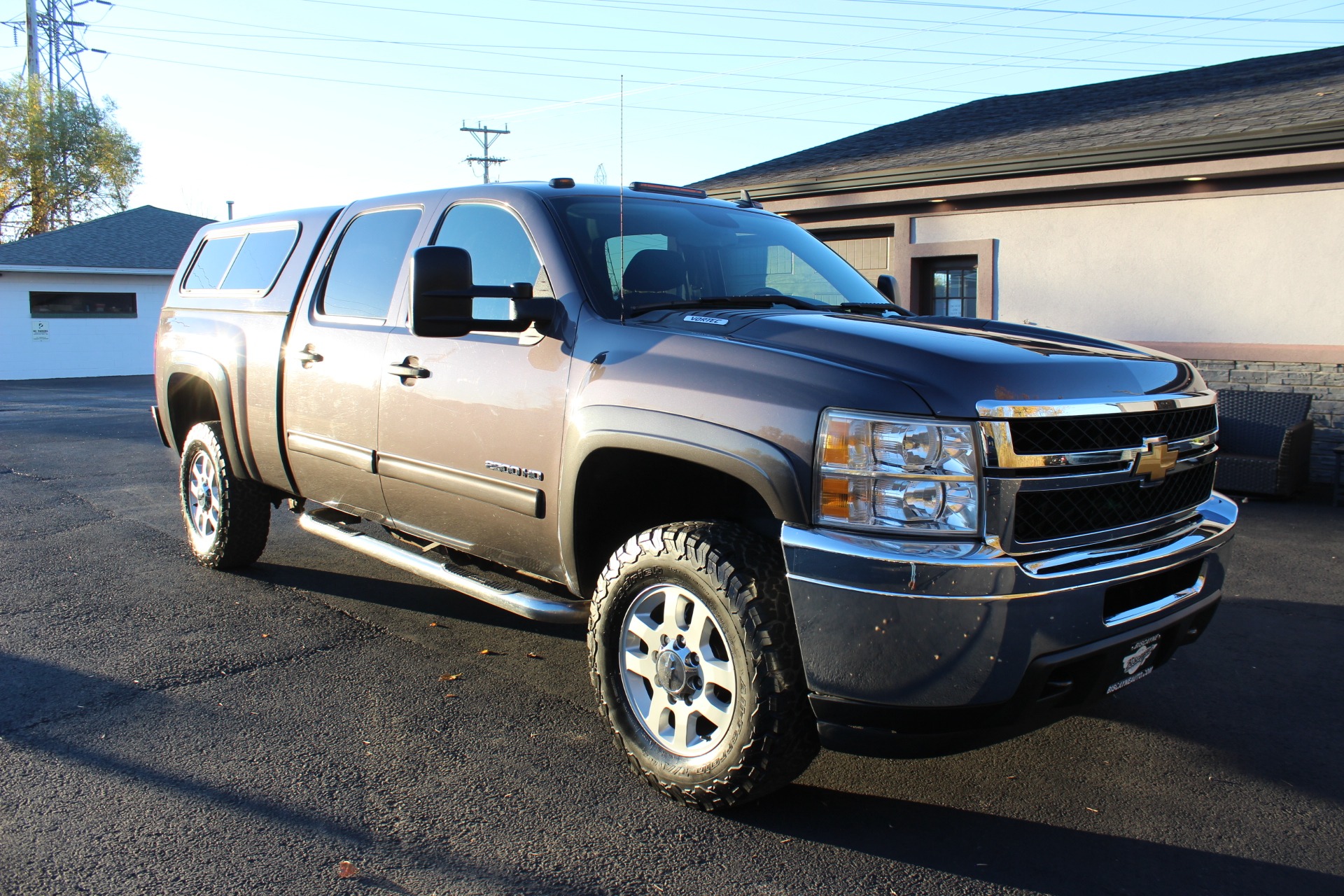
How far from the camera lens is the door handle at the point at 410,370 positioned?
424 centimetres

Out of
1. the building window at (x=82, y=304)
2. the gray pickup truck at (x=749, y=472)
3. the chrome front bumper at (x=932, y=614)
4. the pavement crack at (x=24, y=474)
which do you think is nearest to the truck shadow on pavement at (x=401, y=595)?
the gray pickup truck at (x=749, y=472)

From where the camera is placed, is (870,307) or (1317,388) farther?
(1317,388)

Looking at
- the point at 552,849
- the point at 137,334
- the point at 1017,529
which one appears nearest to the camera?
the point at 1017,529

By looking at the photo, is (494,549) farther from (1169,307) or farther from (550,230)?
(1169,307)

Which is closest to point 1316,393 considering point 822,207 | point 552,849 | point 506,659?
point 822,207

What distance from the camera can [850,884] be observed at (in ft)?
9.30

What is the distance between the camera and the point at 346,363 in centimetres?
470

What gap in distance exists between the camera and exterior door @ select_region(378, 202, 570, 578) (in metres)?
3.73

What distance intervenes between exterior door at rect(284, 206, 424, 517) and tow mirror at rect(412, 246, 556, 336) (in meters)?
0.95

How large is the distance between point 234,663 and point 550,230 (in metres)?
2.40

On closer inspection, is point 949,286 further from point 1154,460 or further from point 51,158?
point 51,158

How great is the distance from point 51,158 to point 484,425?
51896 millimetres

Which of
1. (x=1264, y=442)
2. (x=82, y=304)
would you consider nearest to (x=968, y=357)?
(x=1264, y=442)

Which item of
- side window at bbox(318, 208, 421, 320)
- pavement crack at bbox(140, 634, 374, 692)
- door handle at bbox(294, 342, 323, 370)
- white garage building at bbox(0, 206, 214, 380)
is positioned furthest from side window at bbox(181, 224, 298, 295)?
white garage building at bbox(0, 206, 214, 380)
